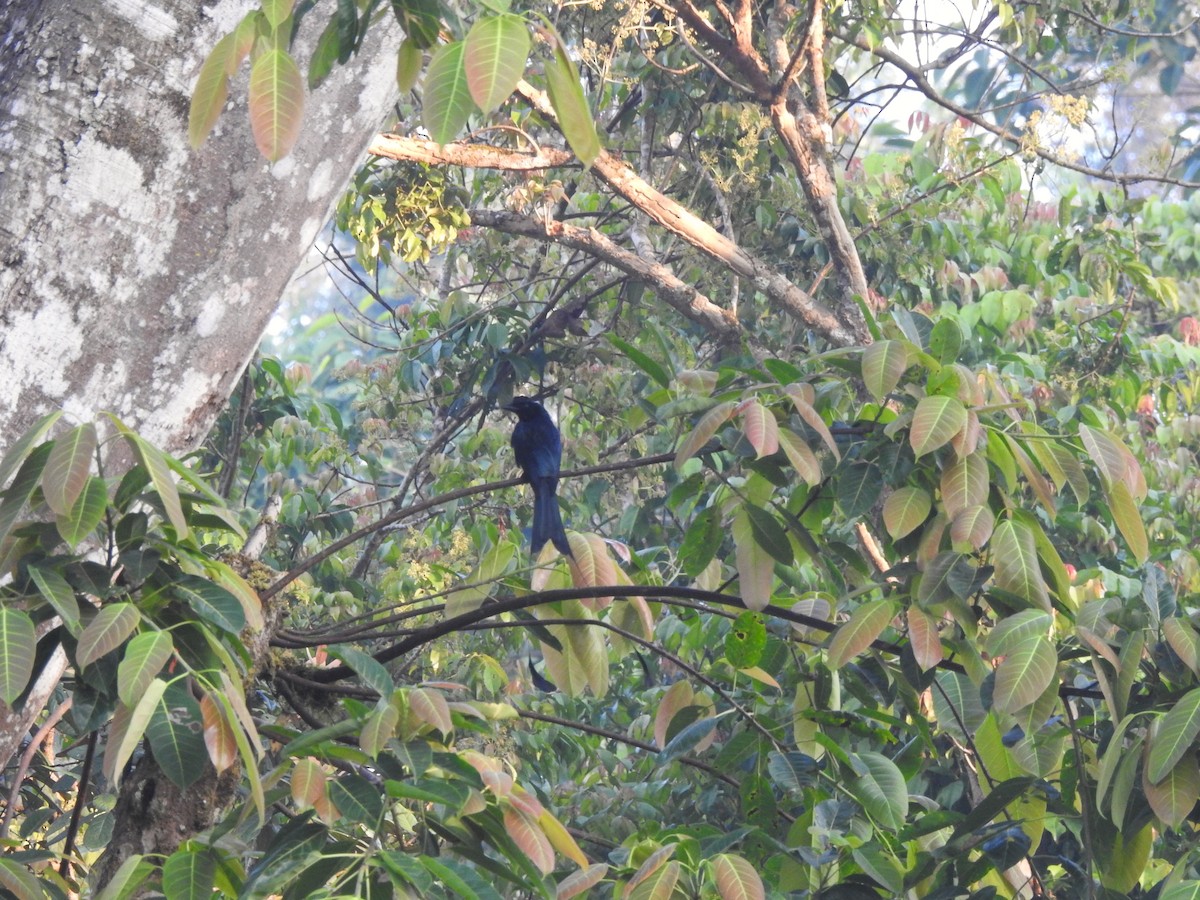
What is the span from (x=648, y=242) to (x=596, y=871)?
4021 mm

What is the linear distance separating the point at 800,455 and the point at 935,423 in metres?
0.20

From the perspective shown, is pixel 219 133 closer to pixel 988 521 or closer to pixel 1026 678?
pixel 988 521

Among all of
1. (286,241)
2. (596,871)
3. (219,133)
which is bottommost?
(596,871)

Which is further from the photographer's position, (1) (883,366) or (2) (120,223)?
(1) (883,366)

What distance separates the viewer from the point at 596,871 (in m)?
1.60

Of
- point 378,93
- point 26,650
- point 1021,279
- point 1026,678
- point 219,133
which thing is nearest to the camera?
point 26,650

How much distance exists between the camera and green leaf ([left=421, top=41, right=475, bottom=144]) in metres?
1.18

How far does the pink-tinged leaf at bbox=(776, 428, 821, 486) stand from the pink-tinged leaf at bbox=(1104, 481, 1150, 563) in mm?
425

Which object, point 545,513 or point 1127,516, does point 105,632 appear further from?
point 545,513

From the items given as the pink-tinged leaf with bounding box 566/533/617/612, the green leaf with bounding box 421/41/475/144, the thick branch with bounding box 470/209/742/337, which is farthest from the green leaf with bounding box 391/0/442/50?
the thick branch with bounding box 470/209/742/337

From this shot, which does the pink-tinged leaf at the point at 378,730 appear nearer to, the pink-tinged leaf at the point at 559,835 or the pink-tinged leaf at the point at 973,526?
the pink-tinged leaf at the point at 559,835

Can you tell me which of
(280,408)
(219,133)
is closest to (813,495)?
(219,133)

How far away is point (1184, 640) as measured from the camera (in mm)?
1682

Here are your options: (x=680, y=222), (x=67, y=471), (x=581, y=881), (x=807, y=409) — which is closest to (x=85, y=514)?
(x=67, y=471)
